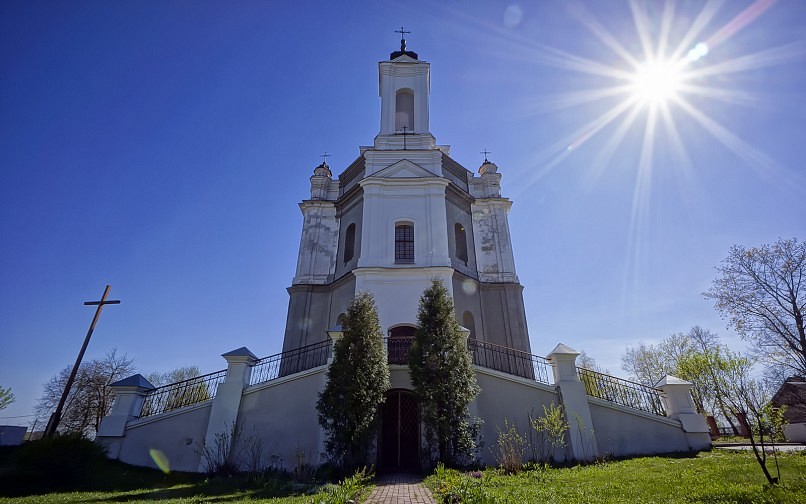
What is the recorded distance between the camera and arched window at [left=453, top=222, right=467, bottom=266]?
18344mm

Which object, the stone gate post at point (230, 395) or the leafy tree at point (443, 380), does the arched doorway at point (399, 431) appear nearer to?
the leafy tree at point (443, 380)

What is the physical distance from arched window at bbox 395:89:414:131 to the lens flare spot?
17.7 meters

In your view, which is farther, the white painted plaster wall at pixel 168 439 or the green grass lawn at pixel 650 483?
the white painted plaster wall at pixel 168 439

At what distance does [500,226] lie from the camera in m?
19.4

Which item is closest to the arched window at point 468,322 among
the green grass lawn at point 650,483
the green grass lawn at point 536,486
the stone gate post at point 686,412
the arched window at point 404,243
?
the arched window at point 404,243

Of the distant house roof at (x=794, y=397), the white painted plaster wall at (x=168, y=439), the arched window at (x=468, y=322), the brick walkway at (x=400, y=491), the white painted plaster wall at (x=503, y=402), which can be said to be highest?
the arched window at (x=468, y=322)

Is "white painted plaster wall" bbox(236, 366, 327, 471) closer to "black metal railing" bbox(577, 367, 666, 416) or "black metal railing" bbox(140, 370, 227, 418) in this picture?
"black metal railing" bbox(140, 370, 227, 418)

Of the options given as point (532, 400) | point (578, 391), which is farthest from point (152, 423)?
point (578, 391)

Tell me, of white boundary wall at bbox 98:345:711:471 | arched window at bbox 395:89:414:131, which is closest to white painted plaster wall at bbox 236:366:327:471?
white boundary wall at bbox 98:345:711:471

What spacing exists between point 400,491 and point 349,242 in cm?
1273

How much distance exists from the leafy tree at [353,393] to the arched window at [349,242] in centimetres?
760

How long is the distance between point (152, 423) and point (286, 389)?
3.90 m

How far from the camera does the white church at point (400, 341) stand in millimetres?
10891

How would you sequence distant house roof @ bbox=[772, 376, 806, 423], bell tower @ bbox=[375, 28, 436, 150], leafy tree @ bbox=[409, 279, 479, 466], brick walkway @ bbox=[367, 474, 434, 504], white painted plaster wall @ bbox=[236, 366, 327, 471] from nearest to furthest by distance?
brick walkway @ bbox=[367, 474, 434, 504], leafy tree @ bbox=[409, 279, 479, 466], white painted plaster wall @ bbox=[236, 366, 327, 471], distant house roof @ bbox=[772, 376, 806, 423], bell tower @ bbox=[375, 28, 436, 150]
